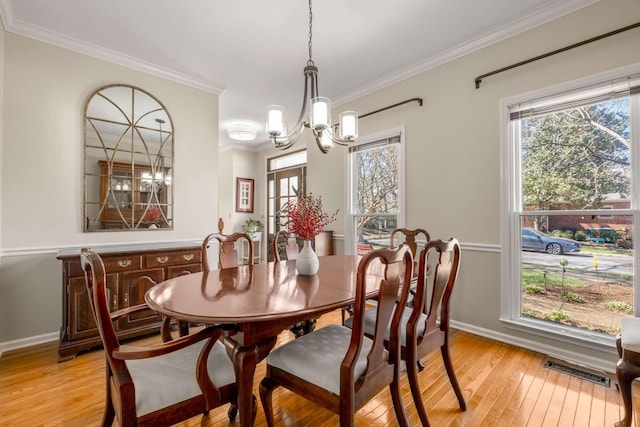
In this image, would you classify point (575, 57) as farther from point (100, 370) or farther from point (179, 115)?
point (100, 370)

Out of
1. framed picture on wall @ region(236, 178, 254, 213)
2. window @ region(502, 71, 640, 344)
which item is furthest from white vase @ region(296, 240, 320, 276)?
framed picture on wall @ region(236, 178, 254, 213)

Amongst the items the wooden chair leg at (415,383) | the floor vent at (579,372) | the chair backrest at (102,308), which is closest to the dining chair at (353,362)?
the wooden chair leg at (415,383)

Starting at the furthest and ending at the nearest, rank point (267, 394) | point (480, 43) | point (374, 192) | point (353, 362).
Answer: point (374, 192), point (480, 43), point (267, 394), point (353, 362)

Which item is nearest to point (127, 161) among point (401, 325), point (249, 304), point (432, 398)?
point (249, 304)

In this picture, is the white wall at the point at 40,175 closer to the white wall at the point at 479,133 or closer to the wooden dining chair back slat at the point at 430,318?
the wooden dining chair back slat at the point at 430,318

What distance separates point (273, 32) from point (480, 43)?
190 cm

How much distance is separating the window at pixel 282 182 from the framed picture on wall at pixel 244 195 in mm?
504

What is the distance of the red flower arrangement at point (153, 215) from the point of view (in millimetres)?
3202

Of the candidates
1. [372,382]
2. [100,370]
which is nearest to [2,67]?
[100,370]

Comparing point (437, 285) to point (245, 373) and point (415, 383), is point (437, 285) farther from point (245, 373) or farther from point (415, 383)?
point (245, 373)

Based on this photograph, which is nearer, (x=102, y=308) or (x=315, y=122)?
(x=102, y=308)

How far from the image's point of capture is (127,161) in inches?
121

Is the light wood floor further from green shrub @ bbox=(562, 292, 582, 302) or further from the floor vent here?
green shrub @ bbox=(562, 292, 582, 302)

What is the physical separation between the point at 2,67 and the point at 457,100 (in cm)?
400
